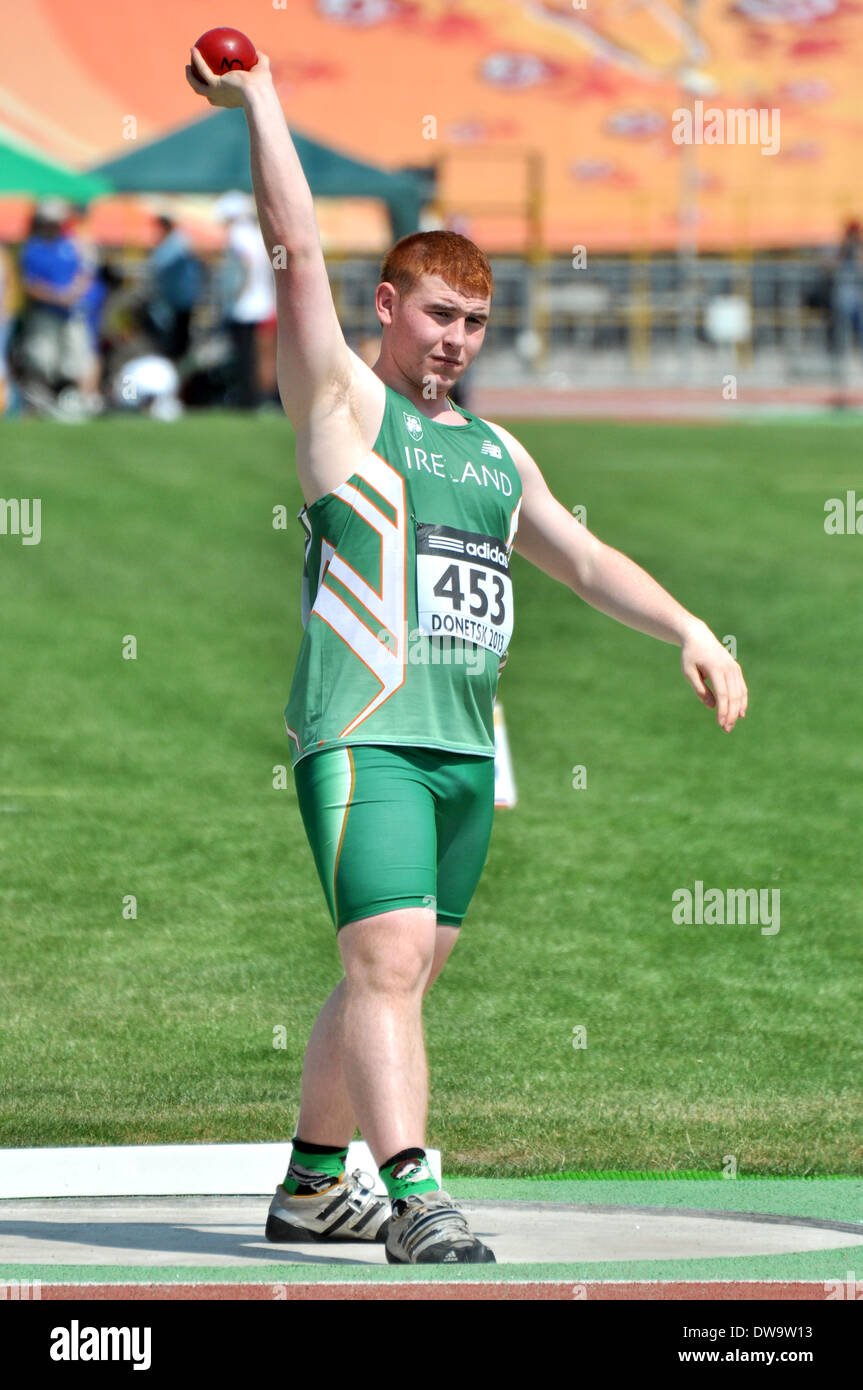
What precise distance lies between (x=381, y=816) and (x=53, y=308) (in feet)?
59.0

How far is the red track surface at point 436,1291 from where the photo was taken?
12.7 ft

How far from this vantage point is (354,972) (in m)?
4.48

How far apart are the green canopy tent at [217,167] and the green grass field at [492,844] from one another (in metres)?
5.57

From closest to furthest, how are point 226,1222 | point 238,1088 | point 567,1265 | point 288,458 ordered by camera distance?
point 567,1265
point 226,1222
point 238,1088
point 288,458

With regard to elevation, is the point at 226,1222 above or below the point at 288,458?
below

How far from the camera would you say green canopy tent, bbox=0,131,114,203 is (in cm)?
2361

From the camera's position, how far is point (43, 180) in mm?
23797

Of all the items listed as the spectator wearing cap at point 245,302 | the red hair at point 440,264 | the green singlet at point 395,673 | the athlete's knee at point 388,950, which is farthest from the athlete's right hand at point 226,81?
the spectator wearing cap at point 245,302

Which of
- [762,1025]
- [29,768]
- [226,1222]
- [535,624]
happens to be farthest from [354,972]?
[535,624]

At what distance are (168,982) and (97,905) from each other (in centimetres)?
112

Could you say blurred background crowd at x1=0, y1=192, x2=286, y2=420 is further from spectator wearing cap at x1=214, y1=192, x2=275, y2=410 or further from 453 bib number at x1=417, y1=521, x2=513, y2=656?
453 bib number at x1=417, y1=521, x2=513, y2=656

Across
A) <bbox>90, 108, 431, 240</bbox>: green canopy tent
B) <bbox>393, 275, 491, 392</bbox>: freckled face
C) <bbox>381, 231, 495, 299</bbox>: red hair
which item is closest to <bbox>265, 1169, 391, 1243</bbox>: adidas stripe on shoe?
<bbox>393, 275, 491, 392</bbox>: freckled face

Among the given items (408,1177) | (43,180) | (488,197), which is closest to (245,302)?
(43,180)

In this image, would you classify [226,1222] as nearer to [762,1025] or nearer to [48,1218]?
[48,1218]
